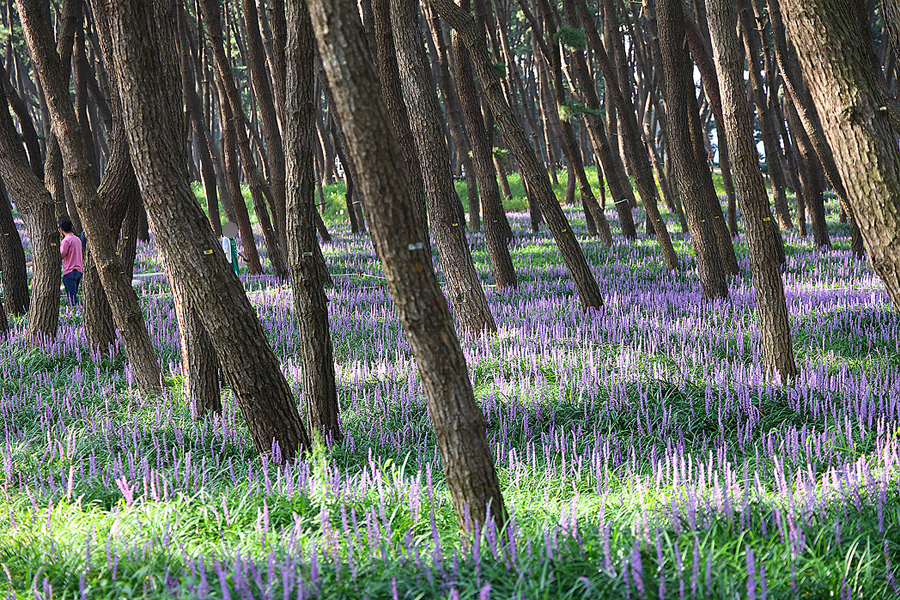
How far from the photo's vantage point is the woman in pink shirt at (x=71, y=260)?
10.5 m

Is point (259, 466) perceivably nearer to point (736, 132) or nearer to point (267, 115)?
point (736, 132)

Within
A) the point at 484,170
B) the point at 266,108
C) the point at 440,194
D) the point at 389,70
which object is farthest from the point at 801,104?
the point at 266,108

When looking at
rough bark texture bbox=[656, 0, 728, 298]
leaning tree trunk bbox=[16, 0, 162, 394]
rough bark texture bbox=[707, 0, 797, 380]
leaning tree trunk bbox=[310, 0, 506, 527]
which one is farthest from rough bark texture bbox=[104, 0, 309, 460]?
rough bark texture bbox=[656, 0, 728, 298]

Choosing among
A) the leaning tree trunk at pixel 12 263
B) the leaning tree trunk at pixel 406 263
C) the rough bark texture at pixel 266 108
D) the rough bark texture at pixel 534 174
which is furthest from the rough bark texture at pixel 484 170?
the leaning tree trunk at pixel 406 263

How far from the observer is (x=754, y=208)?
18.0 feet

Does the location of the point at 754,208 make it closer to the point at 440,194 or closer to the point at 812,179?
the point at 440,194

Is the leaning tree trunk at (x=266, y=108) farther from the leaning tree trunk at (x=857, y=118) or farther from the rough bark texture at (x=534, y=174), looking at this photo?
the leaning tree trunk at (x=857, y=118)

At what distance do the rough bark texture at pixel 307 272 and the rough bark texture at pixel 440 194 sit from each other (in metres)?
2.62

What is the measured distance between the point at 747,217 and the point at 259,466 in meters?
4.11

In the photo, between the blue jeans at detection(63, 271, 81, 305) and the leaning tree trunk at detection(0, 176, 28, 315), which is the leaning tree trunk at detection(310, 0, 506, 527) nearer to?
the leaning tree trunk at detection(0, 176, 28, 315)

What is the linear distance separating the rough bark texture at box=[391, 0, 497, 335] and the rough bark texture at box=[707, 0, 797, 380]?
114 inches

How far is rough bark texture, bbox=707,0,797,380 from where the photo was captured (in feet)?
17.6

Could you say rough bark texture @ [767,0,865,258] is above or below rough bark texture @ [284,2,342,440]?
above

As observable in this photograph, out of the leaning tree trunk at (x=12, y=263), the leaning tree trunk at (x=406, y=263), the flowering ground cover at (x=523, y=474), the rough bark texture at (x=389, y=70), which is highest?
the rough bark texture at (x=389, y=70)
